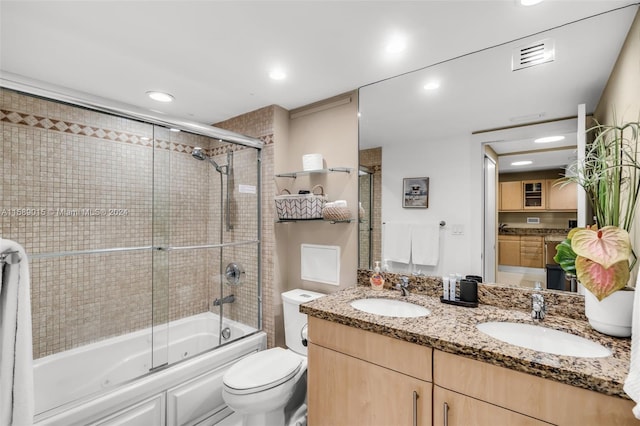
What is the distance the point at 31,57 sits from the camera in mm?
1650

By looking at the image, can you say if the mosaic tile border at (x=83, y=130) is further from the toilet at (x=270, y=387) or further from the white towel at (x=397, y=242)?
the white towel at (x=397, y=242)

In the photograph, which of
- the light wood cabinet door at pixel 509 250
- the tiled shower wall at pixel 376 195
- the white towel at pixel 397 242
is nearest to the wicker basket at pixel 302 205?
the tiled shower wall at pixel 376 195

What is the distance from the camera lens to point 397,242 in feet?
Answer: 6.29

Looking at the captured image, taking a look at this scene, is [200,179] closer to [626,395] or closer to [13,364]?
[13,364]

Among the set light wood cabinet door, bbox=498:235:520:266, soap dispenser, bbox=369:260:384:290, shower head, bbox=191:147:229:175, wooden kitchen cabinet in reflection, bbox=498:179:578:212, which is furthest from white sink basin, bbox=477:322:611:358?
shower head, bbox=191:147:229:175

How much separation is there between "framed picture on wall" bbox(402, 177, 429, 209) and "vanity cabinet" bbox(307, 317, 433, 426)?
34.2 inches

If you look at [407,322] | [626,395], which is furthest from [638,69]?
[407,322]

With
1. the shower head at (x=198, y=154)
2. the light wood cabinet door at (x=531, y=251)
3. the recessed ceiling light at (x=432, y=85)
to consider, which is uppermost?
the recessed ceiling light at (x=432, y=85)

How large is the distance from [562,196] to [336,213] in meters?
1.23

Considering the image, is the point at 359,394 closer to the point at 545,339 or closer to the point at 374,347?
the point at 374,347

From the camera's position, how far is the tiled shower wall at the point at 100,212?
167 cm

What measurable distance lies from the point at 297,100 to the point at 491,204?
60.7 inches

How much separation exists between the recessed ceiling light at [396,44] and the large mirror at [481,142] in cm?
29

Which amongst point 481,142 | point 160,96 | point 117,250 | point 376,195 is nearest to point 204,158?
point 160,96
